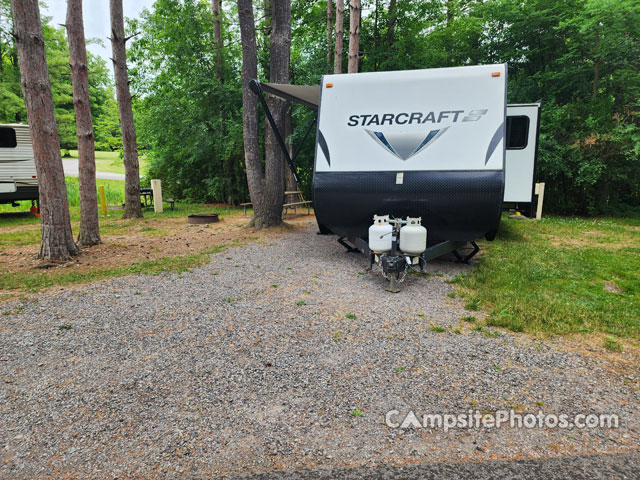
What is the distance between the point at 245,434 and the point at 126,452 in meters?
0.70

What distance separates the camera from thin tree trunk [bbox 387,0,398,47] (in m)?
15.5

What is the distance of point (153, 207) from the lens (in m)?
15.9

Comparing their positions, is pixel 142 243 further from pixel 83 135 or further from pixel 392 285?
pixel 392 285

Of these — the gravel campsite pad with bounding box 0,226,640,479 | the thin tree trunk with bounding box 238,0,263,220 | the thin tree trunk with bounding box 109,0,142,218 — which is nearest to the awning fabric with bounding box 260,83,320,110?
the thin tree trunk with bounding box 238,0,263,220

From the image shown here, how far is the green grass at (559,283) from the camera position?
13.8 ft

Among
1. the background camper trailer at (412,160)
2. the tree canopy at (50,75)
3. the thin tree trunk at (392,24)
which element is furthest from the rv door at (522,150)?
the tree canopy at (50,75)

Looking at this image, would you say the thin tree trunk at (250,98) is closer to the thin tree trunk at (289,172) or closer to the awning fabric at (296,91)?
the awning fabric at (296,91)

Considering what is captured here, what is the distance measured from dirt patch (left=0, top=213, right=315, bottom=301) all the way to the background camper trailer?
3385mm

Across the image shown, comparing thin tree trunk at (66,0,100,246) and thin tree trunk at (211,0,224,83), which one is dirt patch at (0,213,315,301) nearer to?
thin tree trunk at (66,0,100,246)

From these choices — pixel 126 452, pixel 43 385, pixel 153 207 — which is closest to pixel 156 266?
pixel 43 385

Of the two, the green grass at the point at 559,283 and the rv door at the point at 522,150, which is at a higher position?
the rv door at the point at 522,150

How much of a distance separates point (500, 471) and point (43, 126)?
7674 millimetres

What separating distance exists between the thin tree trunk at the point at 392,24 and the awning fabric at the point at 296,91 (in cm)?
937

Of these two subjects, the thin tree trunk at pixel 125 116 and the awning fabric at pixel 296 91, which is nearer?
the awning fabric at pixel 296 91
